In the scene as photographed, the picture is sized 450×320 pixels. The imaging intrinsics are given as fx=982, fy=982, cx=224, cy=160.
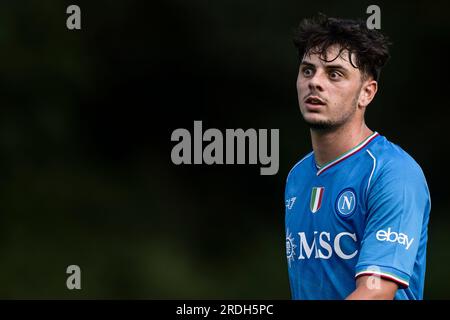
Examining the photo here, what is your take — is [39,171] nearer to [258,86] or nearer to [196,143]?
[258,86]

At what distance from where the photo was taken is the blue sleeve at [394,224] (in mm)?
4406

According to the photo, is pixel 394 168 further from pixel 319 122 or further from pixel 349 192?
pixel 319 122

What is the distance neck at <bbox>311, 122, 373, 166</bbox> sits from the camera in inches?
197

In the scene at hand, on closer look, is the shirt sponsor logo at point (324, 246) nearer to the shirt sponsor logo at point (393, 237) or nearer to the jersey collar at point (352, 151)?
the shirt sponsor logo at point (393, 237)

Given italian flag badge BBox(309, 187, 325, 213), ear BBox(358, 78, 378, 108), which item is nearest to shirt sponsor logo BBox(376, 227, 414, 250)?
italian flag badge BBox(309, 187, 325, 213)

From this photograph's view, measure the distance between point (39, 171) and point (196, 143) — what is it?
11.6ft

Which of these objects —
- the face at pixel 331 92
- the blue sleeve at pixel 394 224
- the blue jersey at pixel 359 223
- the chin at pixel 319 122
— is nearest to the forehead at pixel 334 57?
the face at pixel 331 92

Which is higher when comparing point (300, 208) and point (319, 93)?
point (319, 93)

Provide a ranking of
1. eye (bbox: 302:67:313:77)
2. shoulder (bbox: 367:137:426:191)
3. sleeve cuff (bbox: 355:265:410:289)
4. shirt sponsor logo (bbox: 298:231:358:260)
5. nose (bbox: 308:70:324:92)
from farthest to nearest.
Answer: eye (bbox: 302:67:313:77)
nose (bbox: 308:70:324:92)
shirt sponsor logo (bbox: 298:231:358:260)
shoulder (bbox: 367:137:426:191)
sleeve cuff (bbox: 355:265:410:289)

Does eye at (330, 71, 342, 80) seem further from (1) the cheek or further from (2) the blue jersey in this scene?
(2) the blue jersey

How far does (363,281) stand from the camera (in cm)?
438

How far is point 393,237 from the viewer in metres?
4.43

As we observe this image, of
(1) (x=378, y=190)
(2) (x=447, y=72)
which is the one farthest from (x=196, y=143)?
(2) (x=447, y=72)

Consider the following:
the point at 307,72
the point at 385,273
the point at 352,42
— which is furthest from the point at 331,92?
the point at 385,273
